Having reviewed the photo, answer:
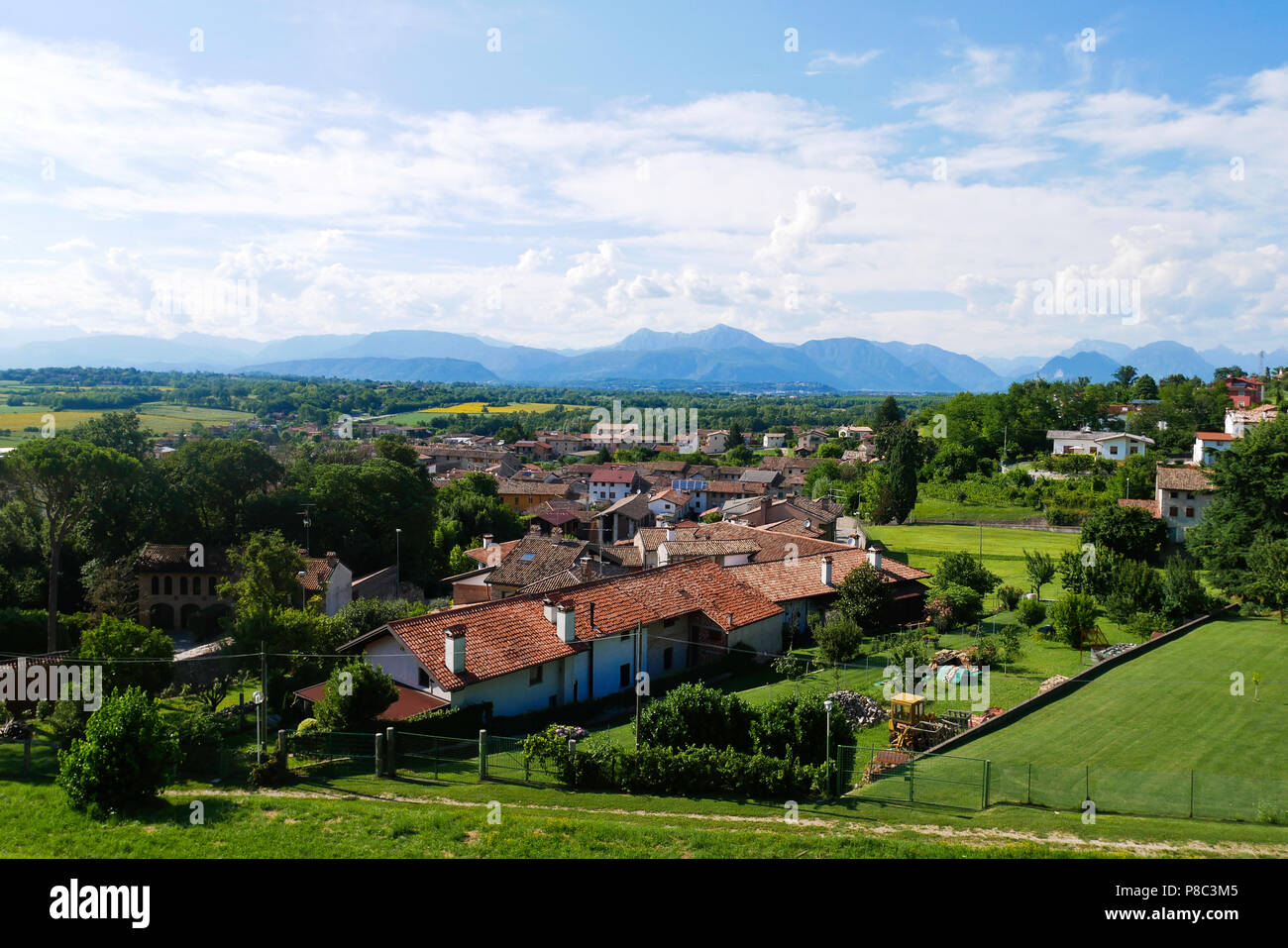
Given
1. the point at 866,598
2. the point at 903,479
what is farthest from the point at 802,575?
the point at 903,479

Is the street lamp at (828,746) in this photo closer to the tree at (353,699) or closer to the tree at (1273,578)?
the tree at (353,699)

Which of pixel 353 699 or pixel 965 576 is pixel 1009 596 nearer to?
pixel 965 576

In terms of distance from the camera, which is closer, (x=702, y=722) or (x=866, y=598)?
(x=702, y=722)

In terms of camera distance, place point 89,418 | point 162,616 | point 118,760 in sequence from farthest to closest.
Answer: point 89,418 < point 162,616 < point 118,760

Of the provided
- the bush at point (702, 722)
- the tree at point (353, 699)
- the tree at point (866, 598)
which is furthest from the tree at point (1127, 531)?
the tree at point (353, 699)

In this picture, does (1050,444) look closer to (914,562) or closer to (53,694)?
(914,562)

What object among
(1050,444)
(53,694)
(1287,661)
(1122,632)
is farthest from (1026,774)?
(1050,444)
